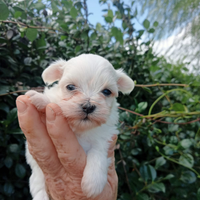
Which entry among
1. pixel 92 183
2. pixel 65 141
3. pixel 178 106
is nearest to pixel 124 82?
pixel 178 106

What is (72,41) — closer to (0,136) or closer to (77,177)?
(0,136)

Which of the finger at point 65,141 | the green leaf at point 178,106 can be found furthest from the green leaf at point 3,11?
the green leaf at point 178,106

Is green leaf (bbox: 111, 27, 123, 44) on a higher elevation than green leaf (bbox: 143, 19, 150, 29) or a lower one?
lower

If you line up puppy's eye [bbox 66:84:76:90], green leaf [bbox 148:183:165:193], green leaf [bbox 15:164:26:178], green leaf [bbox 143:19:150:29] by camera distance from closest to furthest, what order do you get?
puppy's eye [bbox 66:84:76:90], green leaf [bbox 15:164:26:178], green leaf [bbox 148:183:165:193], green leaf [bbox 143:19:150:29]

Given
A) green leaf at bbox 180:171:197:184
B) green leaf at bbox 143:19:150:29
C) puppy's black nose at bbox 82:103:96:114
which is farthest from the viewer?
green leaf at bbox 143:19:150:29

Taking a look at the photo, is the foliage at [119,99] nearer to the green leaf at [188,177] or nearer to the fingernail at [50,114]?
the green leaf at [188,177]

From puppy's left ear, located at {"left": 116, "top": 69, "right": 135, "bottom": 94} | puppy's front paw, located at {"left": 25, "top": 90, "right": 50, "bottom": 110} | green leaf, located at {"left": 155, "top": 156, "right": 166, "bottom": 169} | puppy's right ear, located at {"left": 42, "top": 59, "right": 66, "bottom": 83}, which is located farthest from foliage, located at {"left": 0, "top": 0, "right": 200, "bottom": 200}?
puppy's front paw, located at {"left": 25, "top": 90, "right": 50, "bottom": 110}

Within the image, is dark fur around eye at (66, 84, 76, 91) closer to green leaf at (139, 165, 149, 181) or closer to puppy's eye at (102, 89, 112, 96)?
puppy's eye at (102, 89, 112, 96)
